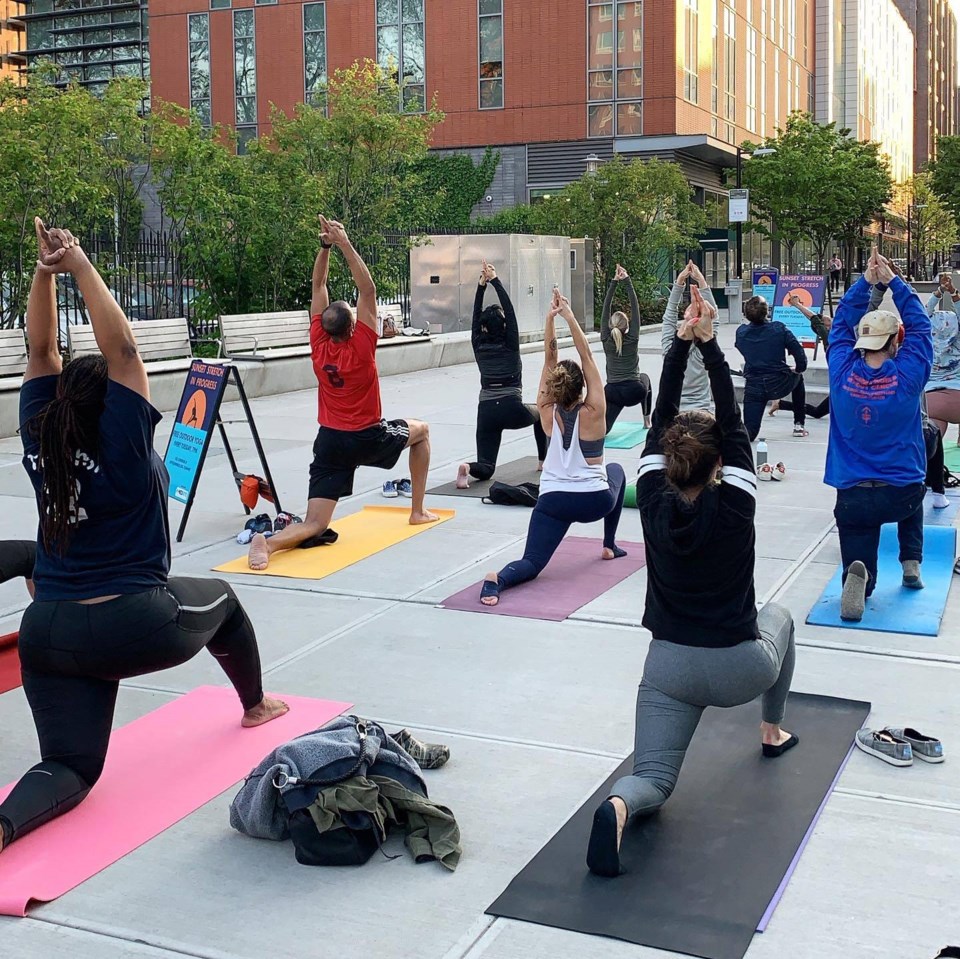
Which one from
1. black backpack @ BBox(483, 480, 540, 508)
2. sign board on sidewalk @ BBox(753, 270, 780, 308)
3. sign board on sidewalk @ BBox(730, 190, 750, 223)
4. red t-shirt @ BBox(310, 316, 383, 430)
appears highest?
sign board on sidewalk @ BBox(730, 190, 750, 223)

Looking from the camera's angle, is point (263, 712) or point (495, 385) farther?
point (495, 385)

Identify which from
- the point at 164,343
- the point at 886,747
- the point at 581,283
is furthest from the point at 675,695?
the point at 581,283

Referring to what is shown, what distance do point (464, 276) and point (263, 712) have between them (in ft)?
75.1

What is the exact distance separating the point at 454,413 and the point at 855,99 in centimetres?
7753

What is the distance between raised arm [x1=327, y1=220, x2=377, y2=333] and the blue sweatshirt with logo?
296cm

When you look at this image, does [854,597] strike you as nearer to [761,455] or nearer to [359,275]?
[359,275]

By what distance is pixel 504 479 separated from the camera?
11766mm

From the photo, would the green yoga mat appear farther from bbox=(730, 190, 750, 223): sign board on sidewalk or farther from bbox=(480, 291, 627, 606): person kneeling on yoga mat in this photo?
bbox=(730, 190, 750, 223): sign board on sidewalk

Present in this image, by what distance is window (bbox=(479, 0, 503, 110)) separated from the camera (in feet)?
149

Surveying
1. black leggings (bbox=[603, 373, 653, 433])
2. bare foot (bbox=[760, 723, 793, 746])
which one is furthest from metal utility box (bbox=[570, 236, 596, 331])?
bare foot (bbox=[760, 723, 793, 746])

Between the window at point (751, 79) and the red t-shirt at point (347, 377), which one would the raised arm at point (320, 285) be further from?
the window at point (751, 79)

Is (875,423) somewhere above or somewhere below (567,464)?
above

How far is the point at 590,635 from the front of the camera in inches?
272

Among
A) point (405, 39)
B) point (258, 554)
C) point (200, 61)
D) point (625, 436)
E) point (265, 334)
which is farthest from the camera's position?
point (200, 61)
